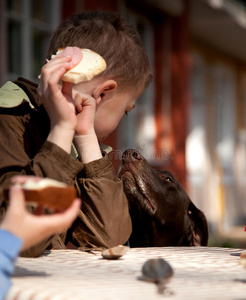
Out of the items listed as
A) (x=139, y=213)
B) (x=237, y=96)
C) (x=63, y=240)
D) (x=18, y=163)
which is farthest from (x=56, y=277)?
(x=237, y=96)

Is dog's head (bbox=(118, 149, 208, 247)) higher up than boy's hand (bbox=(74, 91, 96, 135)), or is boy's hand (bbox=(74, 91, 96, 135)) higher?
boy's hand (bbox=(74, 91, 96, 135))

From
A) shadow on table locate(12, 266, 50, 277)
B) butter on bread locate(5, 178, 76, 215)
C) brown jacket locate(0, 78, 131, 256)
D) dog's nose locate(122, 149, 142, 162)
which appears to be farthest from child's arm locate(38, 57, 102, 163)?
dog's nose locate(122, 149, 142, 162)

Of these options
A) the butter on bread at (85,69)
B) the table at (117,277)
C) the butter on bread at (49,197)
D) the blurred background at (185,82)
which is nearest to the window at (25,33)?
the blurred background at (185,82)

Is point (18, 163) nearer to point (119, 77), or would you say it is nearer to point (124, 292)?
point (119, 77)

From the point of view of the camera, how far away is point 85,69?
1.89m

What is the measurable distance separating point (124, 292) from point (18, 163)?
29.5 inches

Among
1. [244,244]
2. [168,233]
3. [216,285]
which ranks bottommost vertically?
[244,244]

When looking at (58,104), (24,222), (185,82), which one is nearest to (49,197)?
(24,222)

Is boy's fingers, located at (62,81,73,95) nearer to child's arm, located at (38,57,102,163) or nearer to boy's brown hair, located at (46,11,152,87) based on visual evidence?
child's arm, located at (38,57,102,163)

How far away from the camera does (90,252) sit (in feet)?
6.56

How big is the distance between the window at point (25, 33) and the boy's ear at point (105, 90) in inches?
172

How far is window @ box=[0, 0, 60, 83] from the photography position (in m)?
6.68

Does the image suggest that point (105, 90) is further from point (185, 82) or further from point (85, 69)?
point (185, 82)

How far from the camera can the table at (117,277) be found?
1258mm
